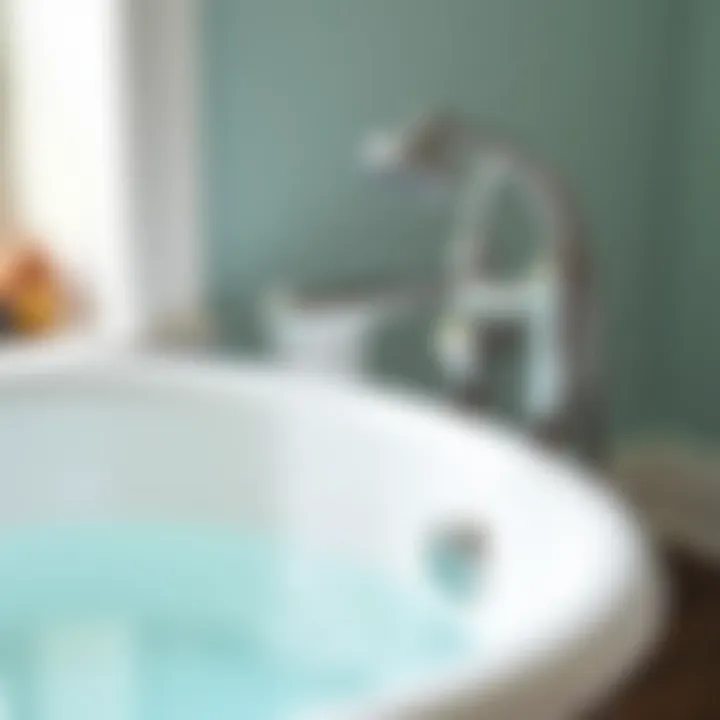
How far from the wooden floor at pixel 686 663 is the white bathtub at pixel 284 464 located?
397 millimetres

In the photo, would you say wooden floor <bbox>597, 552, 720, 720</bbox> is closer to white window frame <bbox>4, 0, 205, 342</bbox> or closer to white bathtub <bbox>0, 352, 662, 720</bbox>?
white bathtub <bbox>0, 352, 662, 720</bbox>

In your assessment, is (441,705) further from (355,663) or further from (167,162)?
(167,162)

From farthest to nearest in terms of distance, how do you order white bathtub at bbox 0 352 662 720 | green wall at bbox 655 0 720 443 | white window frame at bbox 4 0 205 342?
green wall at bbox 655 0 720 443, white window frame at bbox 4 0 205 342, white bathtub at bbox 0 352 662 720

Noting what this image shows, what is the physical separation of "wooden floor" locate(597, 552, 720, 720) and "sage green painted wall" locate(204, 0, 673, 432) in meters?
0.34

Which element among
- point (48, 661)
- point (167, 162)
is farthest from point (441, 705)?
point (167, 162)

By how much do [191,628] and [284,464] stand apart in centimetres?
19

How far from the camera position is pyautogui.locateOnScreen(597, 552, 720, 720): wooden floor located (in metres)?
1.69

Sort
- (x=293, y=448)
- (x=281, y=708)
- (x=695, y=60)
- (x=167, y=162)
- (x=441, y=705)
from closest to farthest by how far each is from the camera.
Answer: (x=441, y=705)
(x=281, y=708)
(x=293, y=448)
(x=167, y=162)
(x=695, y=60)

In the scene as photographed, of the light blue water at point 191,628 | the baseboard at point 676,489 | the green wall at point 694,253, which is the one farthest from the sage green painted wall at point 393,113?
the light blue water at point 191,628

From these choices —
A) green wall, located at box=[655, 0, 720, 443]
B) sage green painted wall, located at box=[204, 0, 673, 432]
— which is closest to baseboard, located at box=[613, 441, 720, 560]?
green wall, located at box=[655, 0, 720, 443]

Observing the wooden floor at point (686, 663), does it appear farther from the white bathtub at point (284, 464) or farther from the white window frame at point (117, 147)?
the white window frame at point (117, 147)

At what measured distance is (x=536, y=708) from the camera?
0.82 metres

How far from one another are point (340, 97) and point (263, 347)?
304 mm

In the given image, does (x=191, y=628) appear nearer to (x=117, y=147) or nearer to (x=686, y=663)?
(x=117, y=147)
